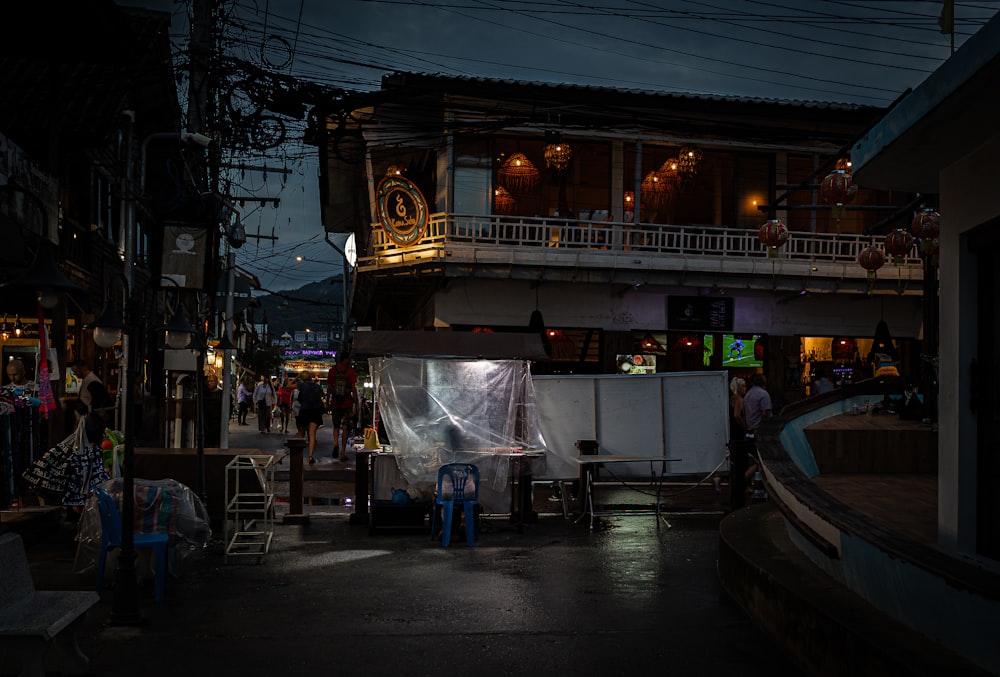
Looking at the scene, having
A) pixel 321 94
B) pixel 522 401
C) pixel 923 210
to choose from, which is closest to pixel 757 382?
pixel 923 210

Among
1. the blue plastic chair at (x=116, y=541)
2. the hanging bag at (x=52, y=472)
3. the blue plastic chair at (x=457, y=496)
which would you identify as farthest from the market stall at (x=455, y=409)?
the blue plastic chair at (x=116, y=541)

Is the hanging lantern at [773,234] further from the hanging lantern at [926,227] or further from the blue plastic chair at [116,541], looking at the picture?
the blue plastic chair at [116,541]

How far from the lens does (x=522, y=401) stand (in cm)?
1373

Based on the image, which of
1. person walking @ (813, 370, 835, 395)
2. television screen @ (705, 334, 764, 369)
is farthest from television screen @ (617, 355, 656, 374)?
person walking @ (813, 370, 835, 395)

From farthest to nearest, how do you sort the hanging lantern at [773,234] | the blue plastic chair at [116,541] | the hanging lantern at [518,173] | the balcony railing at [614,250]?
the hanging lantern at [518,173]
the balcony railing at [614,250]
the hanging lantern at [773,234]
the blue plastic chair at [116,541]

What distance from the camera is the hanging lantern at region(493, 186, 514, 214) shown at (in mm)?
24656

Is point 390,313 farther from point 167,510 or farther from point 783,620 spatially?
point 783,620

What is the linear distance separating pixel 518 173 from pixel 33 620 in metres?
19.7

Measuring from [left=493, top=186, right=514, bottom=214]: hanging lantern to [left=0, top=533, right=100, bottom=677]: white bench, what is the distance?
19046 mm

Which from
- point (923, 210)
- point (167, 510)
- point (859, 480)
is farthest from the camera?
point (923, 210)

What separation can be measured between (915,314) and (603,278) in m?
9.50

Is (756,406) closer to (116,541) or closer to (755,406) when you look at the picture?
(755,406)

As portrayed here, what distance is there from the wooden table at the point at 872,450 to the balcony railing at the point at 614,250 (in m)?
10.8

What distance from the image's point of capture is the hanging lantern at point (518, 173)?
79.0 feet
